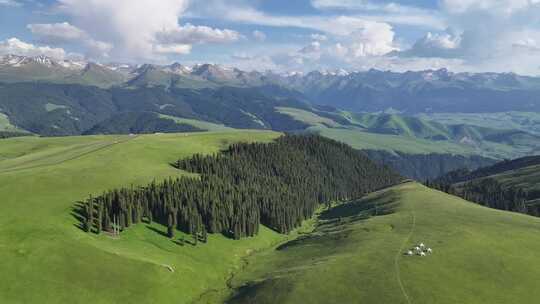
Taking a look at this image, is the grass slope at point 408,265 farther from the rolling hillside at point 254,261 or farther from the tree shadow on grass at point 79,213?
the tree shadow on grass at point 79,213

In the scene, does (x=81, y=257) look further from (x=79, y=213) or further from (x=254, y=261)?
(x=254, y=261)

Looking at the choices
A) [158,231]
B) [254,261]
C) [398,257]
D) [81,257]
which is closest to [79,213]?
[158,231]

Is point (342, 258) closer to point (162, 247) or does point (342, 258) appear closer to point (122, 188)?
point (162, 247)

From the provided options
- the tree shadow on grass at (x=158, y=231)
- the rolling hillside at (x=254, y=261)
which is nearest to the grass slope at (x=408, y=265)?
the rolling hillside at (x=254, y=261)

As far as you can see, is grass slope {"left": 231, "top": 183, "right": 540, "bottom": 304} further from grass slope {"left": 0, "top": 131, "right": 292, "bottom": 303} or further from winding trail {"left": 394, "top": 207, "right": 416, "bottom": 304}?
grass slope {"left": 0, "top": 131, "right": 292, "bottom": 303}

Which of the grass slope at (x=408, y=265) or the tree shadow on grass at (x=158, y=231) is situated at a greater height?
the grass slope at (x=408, y=265)

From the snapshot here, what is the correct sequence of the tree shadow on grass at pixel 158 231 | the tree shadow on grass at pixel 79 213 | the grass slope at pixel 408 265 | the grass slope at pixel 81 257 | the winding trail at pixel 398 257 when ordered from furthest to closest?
the tree shadow on grass at pixel 158 231 < the tree shadow on grass at pixel 79 213 < the grass slope at pixel 81 257 < the grass slope at pixel 408 265 < the winding trail at pixel 398 257

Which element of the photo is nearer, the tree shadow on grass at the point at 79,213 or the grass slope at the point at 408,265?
the grass slope at the point at 408,265

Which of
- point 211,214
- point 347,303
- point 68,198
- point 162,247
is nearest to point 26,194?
point 68,198

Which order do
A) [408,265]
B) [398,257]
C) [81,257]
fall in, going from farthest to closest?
[398,257] → [81,257] → [408,265]
